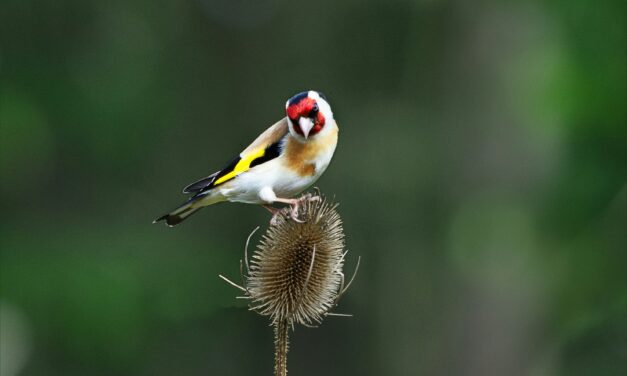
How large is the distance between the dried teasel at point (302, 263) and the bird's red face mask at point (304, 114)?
33cm

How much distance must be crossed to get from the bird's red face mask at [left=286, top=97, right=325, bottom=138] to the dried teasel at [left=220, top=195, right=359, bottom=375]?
33 centimetres

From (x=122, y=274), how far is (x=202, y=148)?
2.50 m

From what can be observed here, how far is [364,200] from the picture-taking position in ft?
50.0

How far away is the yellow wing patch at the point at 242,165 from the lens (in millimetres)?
5386

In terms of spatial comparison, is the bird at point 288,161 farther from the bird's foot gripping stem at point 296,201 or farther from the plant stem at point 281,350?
the plant stem at point 281,350

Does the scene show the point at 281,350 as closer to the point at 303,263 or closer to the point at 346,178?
the point at 303,263

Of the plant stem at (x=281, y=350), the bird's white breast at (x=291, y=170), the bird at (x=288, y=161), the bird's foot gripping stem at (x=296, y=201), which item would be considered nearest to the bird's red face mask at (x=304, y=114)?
the bird at (x=288, y=161)

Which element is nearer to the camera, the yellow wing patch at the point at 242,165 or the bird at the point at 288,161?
the bird at the point at 288,161

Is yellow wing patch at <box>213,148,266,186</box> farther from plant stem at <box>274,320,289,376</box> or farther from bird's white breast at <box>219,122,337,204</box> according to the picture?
plant stem at <box>274,320,289,376</box>

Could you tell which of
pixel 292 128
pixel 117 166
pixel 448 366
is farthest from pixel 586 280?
pixel 292 128

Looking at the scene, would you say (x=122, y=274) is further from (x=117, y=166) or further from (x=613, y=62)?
(x=613, y=62)

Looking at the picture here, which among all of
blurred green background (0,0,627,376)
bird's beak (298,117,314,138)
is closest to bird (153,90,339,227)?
bird's beak (298,117,314,138)

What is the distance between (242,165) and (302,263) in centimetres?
57

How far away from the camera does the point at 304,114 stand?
17.0 ft
